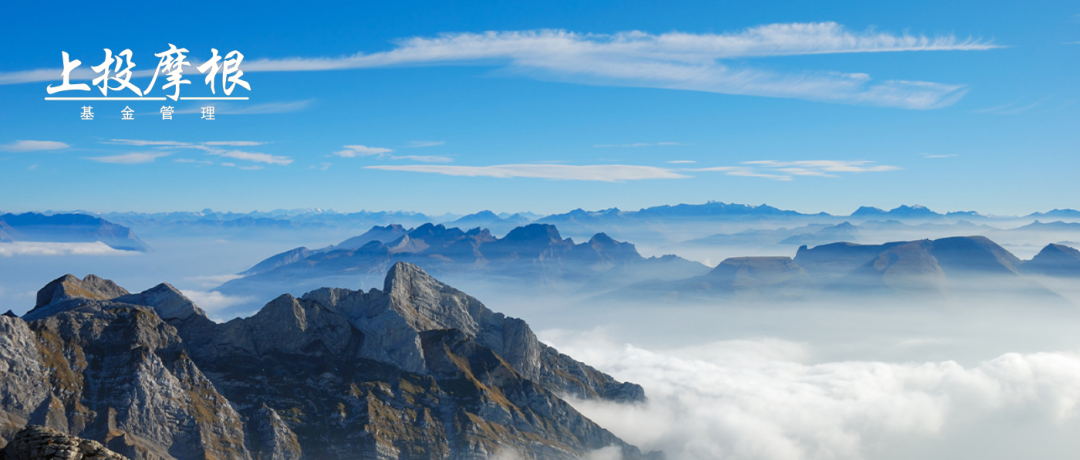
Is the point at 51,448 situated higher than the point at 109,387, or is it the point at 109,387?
the point at 51,448

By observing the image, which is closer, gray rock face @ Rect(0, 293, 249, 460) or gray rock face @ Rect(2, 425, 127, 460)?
gray rock face @ Rect(2, 425, 127, 460)

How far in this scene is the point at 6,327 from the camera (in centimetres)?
15988

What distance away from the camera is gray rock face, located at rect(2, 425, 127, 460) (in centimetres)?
2664

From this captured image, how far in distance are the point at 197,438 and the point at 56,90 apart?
116 m

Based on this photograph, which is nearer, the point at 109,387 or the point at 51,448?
the point at 51,448

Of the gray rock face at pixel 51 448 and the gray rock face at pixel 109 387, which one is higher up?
the gray rock face at pixel 51 448

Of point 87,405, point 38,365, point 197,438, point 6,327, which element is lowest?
point 197,438

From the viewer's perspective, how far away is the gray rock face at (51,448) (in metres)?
26.6

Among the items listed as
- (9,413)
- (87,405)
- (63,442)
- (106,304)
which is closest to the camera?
(63,442)

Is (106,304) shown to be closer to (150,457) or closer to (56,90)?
(150,457)

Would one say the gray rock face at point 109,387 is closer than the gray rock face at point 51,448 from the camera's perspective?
No

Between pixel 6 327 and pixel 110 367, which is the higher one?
pixel 6 327

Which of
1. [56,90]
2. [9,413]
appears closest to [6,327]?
[9,413]

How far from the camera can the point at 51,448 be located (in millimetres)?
26750
